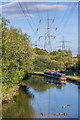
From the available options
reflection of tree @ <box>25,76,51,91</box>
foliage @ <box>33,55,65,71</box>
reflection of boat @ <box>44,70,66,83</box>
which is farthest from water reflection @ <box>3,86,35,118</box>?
foliage @ <box>33,55,65,71</box>

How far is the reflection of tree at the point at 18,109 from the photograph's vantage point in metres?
22.6

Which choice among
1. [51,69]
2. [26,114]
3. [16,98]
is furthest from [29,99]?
[51,69]

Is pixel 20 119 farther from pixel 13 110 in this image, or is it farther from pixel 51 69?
pixel 51 69

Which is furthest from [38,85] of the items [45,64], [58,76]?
[45,64]

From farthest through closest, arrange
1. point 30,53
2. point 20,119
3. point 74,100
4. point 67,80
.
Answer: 1. point 67,80
2. point 30,53
3. point 74,100
4. point 20,119

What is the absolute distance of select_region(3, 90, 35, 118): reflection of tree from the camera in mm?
22630

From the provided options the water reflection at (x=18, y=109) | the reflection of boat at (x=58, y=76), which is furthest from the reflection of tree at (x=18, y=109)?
the reflection of boat at (x=58, y=76)

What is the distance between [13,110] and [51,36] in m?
55.3

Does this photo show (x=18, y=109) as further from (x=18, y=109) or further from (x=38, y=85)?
(x=38, y=85)

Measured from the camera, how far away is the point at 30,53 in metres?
36.2

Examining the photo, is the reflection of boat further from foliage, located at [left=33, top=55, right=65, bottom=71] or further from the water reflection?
the water reflection

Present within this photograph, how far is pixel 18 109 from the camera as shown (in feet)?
81.2

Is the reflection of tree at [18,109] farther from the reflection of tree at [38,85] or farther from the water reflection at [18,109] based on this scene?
the reflection of tree at [38,85]

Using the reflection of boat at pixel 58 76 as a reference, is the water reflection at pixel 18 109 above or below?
below
